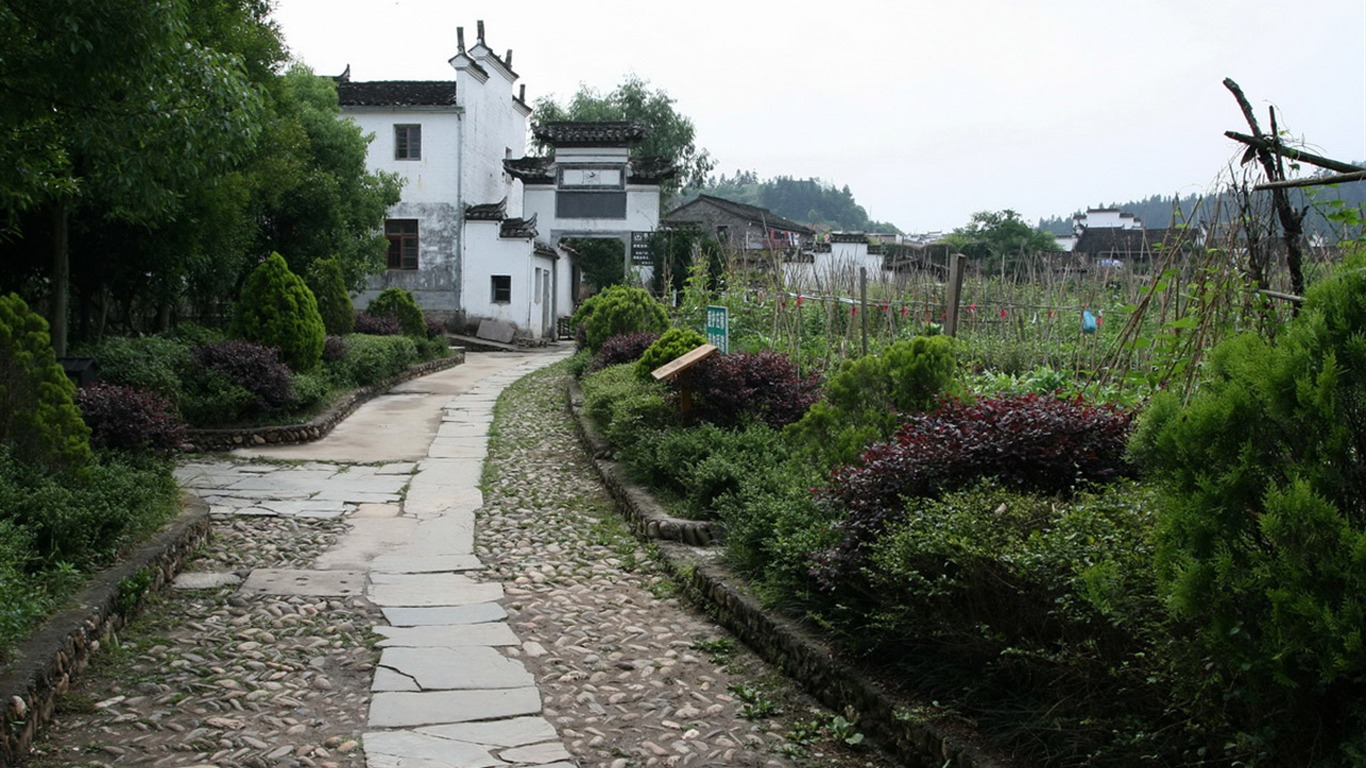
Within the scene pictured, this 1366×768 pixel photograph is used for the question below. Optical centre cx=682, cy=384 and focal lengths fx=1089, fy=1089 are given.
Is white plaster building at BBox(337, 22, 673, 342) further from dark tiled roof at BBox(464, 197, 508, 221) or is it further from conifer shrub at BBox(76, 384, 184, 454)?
conifer shrub at BBox(76, 384, 184, 454)

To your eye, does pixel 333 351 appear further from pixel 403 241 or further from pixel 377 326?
pixel 403 241

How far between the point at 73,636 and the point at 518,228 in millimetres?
27171

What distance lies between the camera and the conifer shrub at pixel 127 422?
24.9 ft

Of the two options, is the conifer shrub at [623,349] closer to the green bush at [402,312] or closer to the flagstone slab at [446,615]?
the green bush at [402,312]

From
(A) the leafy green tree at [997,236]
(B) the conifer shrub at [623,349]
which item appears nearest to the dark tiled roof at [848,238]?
(A) the leafy green tree at [997,236]

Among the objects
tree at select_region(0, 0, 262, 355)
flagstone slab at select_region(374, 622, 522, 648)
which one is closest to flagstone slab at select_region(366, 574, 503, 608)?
flagstone slab at select_region(374, 622, 522, 648)

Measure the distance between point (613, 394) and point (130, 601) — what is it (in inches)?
245

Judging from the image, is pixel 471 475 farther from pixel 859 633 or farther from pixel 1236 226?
pixel 1236 226

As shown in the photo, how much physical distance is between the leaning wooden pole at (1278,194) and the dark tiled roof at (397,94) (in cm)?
2887

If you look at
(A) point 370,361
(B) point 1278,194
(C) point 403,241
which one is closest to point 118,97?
(B) point 1278,194

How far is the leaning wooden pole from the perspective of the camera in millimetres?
4316

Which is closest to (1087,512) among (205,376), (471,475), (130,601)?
(130,601)

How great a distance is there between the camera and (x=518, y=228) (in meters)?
30.9

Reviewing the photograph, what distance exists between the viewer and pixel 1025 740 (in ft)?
11.0
